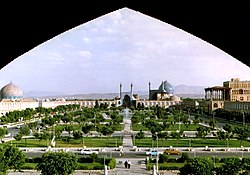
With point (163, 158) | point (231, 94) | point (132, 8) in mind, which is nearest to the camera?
point (132, 8)

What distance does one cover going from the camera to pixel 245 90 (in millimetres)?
37438

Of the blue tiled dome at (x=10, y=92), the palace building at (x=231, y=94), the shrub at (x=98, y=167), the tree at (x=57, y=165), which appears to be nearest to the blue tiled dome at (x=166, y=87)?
the palace building at (x=231, y=94)

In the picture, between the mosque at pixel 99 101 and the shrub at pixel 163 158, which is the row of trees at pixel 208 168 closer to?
the shrub at pixel 163 158

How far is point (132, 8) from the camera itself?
2.93ft

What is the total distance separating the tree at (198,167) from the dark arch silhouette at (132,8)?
25.9 ft

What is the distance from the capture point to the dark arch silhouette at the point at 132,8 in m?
0.86

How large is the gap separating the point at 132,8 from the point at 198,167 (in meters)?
8.03

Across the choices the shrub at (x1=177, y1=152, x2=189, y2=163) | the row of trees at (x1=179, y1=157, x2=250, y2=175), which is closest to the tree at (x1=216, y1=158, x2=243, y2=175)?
the row of trees at (x1=179, y1=157, x2=250, y2=175)

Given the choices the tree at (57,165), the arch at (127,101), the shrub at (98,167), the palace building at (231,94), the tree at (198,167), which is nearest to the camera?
the tree at (198,167)

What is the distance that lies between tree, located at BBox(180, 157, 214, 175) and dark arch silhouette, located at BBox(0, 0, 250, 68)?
7881mm

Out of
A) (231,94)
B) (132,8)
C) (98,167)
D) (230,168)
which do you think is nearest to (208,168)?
(230,168)

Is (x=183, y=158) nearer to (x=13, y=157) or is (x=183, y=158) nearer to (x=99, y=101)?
(x=13, y=157)

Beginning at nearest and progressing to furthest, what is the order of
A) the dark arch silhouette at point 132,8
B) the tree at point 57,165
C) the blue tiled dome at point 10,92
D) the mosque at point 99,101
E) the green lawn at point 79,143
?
1. the dark arch silhouette at point 132,8
2. the tree at point 57,165
3. the green lawn at point 79,143
4. the mosque at point 99,101
5. the blue tiled dome at point 10,92

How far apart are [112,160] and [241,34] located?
31.9ft
